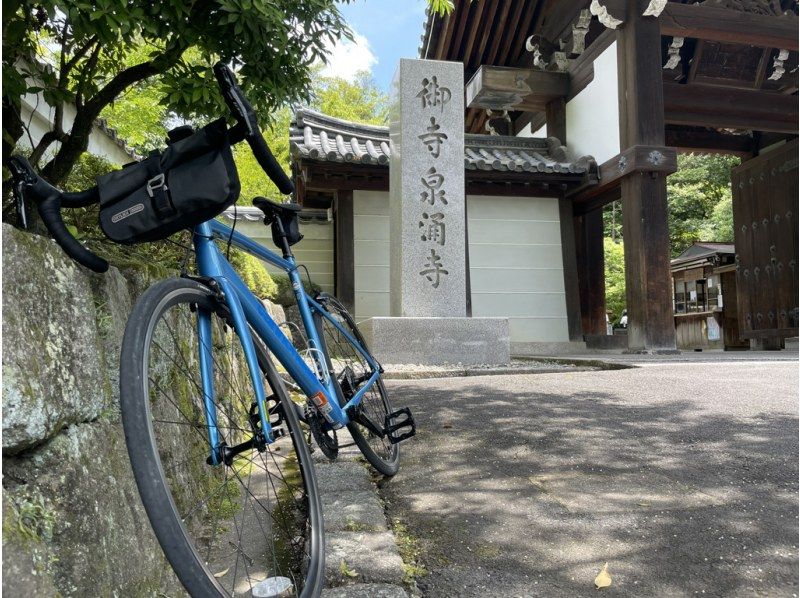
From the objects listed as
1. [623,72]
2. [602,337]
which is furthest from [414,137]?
[602,337]

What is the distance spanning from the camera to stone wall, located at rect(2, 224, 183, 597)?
3.55ft

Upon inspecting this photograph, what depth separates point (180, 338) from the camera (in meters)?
1.83

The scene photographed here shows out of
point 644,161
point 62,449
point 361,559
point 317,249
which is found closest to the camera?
point 62,449

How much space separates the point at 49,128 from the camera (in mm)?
5852

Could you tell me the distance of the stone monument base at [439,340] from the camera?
19.9 ft

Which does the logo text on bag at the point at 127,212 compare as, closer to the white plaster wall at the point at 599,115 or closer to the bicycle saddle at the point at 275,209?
the bicycle saddle at the point at 275,209

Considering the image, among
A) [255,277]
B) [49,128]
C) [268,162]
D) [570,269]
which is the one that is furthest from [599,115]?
[268,162]

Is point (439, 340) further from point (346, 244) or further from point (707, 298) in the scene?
point (707, 298)

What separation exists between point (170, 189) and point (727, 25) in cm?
951

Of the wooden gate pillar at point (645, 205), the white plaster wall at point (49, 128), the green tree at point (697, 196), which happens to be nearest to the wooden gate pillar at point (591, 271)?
the wooden gate pillar at point (645, 205)

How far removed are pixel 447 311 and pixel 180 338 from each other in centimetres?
488

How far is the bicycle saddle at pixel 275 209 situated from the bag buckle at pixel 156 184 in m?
0.81

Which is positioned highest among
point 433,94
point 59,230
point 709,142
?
point 709,142

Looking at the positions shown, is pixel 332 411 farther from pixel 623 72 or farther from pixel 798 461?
pixel 623 72
